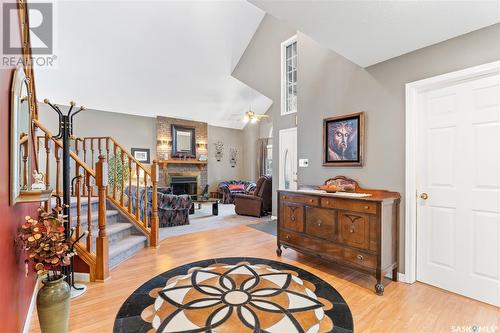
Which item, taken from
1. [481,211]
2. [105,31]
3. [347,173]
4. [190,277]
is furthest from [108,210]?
[481,211]

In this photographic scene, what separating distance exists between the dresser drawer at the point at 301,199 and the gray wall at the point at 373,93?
59 cm

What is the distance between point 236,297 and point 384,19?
9.16ft

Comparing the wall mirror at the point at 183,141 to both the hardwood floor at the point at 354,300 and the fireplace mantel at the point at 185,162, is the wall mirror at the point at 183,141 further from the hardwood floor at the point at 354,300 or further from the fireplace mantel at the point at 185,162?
the hardwood floor at the point at 354,300

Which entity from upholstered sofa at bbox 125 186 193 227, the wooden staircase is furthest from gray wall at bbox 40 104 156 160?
the wooden staircase

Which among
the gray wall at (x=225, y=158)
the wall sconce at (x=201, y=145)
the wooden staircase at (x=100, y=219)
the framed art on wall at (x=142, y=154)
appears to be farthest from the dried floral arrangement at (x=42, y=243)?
the gray wall at (x=225, y=158)

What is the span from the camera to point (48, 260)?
5.21 ft

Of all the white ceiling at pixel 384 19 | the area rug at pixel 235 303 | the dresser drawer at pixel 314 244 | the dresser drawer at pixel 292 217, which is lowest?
the area rug at pixel 235 303

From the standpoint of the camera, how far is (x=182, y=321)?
1.89 metres

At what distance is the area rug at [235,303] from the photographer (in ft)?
6.06

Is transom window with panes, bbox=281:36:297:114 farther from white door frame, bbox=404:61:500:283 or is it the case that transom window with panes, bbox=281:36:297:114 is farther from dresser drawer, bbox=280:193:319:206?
white door frame, bbox=404:61:500:283

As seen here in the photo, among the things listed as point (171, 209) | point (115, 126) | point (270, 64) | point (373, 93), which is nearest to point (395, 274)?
point (373, 93)

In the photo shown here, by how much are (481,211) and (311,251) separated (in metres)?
1.69

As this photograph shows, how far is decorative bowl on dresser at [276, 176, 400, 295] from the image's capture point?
2400mm

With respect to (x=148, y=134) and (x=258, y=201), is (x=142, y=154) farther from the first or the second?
(x=258, y=201)
